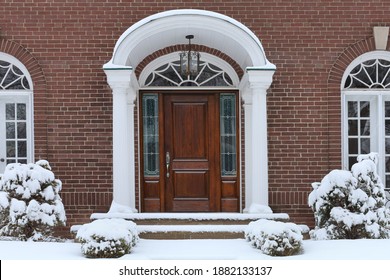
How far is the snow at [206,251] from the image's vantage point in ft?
19.4

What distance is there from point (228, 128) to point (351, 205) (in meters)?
2.55

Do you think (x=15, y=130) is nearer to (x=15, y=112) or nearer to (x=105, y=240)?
(x=15, y=112)

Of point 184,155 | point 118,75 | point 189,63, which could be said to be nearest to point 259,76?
point 189,63

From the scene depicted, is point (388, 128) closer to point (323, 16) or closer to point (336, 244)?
point (323, 16)

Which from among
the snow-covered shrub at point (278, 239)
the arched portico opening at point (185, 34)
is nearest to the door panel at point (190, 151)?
the arched portico opening at point (185, 34)

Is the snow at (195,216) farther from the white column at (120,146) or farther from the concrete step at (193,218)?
the white column at (120,146)

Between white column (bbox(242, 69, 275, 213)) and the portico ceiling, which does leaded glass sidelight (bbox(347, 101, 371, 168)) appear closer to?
white column (bbox(242, 69, 275, 213))

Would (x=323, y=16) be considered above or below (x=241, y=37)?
above

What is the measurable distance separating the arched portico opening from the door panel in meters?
0.89

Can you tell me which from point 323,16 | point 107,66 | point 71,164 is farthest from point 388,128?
point 71,164

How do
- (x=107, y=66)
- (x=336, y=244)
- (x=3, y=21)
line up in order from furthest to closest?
(x=3, y=21) < (x=107, y=66) < (x=336, y=244)

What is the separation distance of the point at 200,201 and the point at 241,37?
2.89 meters

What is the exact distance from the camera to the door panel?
8.84 m

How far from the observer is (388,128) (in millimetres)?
8906
